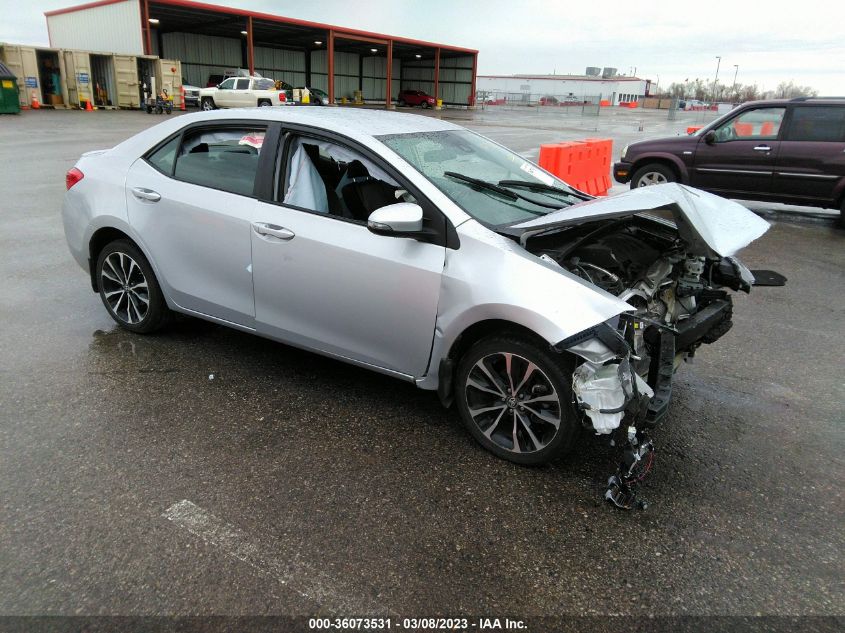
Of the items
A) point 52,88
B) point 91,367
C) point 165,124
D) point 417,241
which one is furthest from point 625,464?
point 52,88

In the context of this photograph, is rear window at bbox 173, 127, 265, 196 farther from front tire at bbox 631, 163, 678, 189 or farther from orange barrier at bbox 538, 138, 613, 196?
front tire at bbox 631, 163, 678, 189

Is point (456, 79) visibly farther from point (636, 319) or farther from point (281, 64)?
point (636, 319)

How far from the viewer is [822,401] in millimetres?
4066

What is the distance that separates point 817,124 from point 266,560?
1028cm

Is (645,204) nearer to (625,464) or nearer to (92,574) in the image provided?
(625,464)

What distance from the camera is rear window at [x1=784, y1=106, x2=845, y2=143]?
9.27 metres

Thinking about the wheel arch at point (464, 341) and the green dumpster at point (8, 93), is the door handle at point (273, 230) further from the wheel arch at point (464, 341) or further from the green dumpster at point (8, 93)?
the green dumpster at point (8, 93)

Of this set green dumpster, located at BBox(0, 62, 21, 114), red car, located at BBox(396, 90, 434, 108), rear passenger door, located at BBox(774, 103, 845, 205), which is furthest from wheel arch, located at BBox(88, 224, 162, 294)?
red car, located at BBox(396, 90, 434, 108)

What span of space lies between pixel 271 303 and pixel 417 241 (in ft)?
3.52

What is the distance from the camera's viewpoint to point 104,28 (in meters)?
37.2

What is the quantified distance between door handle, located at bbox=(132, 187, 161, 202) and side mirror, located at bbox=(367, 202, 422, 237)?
6.02ft

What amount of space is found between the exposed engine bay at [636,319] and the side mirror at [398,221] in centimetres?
61

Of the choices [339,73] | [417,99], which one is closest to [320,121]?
[417,99]

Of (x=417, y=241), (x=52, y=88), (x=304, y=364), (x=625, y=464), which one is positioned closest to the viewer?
(x=625, y=464)
